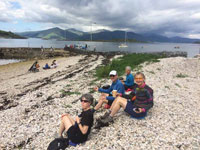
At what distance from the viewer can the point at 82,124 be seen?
15.1 feet

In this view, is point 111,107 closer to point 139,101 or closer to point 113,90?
point 113,90

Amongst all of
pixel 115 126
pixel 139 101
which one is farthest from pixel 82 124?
pixel 139 101

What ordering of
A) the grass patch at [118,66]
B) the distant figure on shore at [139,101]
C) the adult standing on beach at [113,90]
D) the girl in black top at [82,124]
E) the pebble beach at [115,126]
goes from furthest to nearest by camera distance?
the grass patch at [118,66], the adult standing on beach at [113,90], the distant figure on shore at [139,101], the pebble beach at [115,126], the girl in black top at [82,124]

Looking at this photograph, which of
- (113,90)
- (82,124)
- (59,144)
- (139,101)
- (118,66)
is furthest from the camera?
(118,66)

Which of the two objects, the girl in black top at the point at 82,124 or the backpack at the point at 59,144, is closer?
the girl in black top at the point at 82,124

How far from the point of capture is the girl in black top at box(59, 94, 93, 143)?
4523mm

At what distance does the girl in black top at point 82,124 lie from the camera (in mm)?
4523

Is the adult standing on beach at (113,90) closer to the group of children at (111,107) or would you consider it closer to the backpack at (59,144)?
the group of children at (111,107)

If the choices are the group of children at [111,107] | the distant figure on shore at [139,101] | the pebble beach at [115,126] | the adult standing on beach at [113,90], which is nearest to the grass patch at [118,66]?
the pebble beach at [115,126]

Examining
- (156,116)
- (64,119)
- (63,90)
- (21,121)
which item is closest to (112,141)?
(64,119)

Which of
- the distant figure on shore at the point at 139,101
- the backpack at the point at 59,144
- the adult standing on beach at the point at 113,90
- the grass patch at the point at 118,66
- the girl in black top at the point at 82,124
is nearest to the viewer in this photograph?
the girl in black top at the point at 82,124

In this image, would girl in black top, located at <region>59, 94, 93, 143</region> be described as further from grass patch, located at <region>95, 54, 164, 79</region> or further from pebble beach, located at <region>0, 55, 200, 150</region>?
grass patch, located at <region>95, 54, 164, 79</region>

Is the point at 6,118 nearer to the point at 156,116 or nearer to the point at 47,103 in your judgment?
the point at 47,103

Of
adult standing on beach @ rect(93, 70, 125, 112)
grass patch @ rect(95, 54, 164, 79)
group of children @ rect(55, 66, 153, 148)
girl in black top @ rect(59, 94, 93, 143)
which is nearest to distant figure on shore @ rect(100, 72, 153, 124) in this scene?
group of children @ rect(55, 66, 153, 148)
